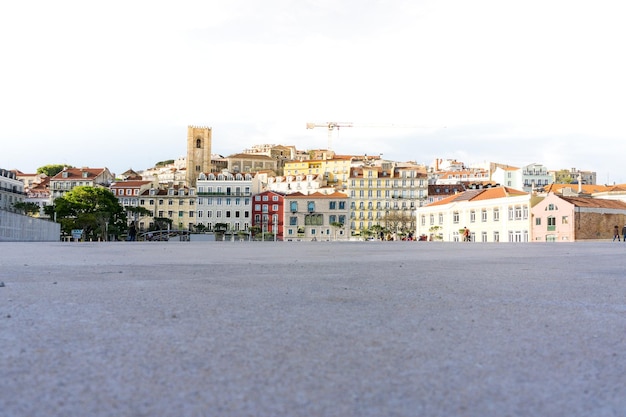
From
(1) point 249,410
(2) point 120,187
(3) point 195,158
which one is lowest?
(1) point 249,410

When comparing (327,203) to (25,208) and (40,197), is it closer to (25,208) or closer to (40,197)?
(25,208)

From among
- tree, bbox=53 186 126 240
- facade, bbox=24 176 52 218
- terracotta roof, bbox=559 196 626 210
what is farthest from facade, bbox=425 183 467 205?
facade, bbox=24 176 52 218

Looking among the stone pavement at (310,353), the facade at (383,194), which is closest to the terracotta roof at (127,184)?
the facade at (383,194)

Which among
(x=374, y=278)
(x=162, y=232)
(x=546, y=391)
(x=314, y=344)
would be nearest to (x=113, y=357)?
(x=314, y=344)

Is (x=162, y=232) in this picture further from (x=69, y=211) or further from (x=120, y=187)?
(x=69, y=211)

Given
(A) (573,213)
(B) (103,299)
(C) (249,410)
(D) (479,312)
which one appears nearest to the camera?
(C) (249,410)

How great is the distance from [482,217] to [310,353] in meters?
83.3

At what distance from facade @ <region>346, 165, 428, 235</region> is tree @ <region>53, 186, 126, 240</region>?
44172 mm

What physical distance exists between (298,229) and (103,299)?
111m

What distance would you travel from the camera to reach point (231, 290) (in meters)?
5.72

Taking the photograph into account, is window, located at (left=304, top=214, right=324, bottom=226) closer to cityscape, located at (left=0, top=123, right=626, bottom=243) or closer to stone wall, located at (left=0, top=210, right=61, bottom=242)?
cityscape, located at (left=0, top=123, right=626, bottom=243)

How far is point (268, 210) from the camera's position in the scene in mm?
118250

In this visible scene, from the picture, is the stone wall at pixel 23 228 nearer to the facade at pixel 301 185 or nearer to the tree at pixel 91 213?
the tree at pixel 91 213

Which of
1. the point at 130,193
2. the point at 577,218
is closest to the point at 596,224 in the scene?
the point at 577,218
